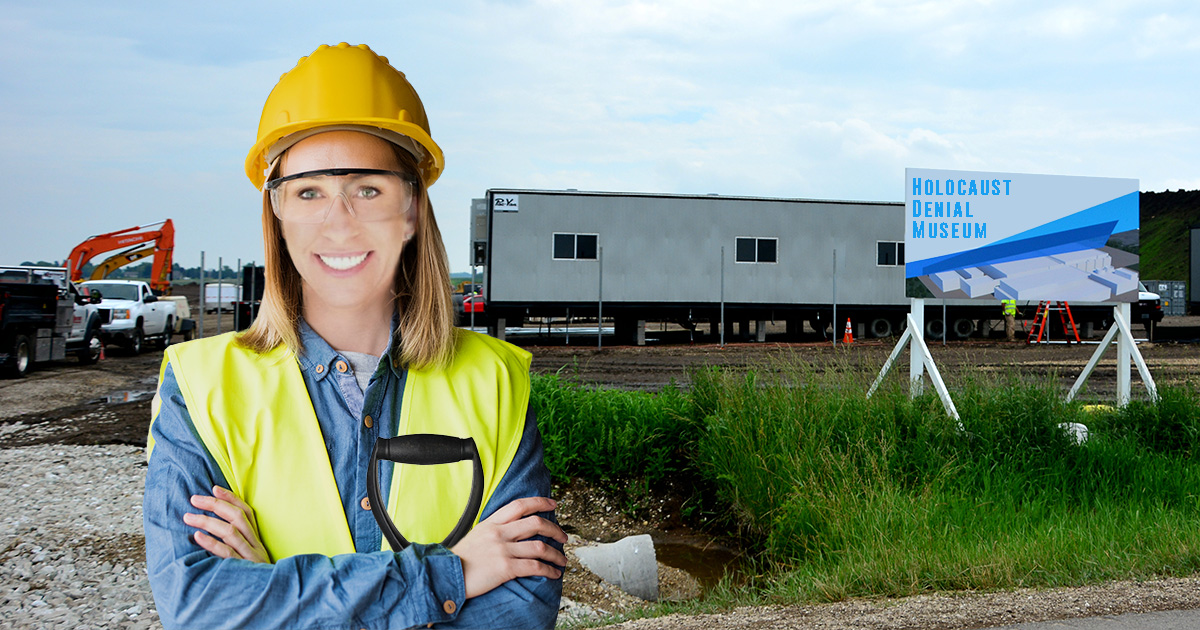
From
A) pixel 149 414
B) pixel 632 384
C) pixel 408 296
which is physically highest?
pixel 408 296

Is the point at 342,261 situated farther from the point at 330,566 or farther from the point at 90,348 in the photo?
the point at 90,348

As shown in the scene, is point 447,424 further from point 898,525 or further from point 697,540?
point 697,540

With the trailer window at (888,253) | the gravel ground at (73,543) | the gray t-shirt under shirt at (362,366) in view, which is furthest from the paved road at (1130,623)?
the trailer window at (888,253)

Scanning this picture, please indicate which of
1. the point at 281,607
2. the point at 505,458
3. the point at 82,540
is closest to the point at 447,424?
the point at 505,458

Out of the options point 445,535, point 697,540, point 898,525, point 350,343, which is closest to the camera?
point 445,535

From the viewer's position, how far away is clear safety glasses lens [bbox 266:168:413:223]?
1.49m

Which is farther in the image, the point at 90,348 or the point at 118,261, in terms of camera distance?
the point at 118,261

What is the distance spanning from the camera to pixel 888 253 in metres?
23.7

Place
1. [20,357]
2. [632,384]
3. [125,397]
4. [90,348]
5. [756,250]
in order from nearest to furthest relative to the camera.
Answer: [125,397]
[632,384]
[20,357]
[90,348]
[756,250]

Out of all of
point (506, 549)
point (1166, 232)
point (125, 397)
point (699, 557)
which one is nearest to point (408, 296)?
point (506, 549)

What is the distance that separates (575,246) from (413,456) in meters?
20.6

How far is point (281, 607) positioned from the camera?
1.36m

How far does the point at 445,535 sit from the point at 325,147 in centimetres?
71

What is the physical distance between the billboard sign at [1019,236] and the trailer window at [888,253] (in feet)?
43.6
